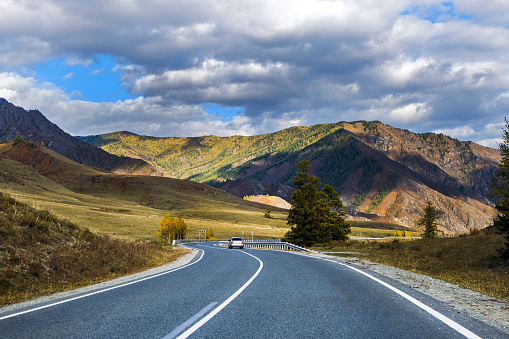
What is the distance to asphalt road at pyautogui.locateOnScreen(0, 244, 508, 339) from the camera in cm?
613

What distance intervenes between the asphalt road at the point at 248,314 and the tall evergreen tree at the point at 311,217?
39870 millimetres

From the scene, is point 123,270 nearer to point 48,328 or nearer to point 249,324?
Result: point 48,328

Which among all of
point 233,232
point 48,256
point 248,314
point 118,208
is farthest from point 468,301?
point 118,208

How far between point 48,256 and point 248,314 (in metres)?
10.6

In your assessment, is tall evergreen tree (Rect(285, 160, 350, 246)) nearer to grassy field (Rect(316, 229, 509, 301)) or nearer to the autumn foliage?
grassy field (Rect(316, 229, 509, 301))

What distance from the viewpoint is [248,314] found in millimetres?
7422

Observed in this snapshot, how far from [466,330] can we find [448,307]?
2.10 m

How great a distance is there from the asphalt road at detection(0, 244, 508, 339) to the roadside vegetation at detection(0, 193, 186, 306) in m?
2.97

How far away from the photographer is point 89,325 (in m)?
6.77

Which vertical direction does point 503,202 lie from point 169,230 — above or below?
above

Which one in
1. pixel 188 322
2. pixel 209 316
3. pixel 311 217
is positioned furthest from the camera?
pixel 311 217

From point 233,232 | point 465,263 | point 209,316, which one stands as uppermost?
point 209,316

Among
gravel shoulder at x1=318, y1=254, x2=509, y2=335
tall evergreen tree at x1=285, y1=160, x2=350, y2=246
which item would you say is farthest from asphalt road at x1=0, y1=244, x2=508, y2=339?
tall evergreen tree at x1=285, y1=160, x2=350, y2=246

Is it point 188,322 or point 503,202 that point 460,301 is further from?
point 503,202
